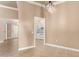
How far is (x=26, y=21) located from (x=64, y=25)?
44.8 inches

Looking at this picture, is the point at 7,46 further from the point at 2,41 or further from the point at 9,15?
the point at 9,15

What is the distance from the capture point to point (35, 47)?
10.5 feet

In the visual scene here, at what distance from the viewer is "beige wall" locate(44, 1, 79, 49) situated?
3.16m

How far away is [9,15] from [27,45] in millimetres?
1013

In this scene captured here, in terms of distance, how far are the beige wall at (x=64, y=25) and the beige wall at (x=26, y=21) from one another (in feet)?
1.28

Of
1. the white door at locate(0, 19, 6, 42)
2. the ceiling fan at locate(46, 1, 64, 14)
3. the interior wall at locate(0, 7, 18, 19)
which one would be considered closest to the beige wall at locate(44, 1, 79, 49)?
the ceiling fan at locate(46, 1, 64, 14)

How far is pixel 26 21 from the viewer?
3.19m

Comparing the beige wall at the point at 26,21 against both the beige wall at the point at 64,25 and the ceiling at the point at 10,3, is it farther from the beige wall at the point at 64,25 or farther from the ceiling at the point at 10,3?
the beige wall at the point at 64,25

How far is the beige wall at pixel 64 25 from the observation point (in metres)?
3.16

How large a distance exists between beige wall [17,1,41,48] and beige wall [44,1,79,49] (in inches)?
15.4

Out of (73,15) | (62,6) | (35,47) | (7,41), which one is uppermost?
(62,6)

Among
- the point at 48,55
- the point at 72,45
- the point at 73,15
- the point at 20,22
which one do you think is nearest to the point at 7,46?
the point at 20,22

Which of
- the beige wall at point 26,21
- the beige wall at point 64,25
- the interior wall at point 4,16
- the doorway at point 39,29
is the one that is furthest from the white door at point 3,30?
the beige wall at point 64,25

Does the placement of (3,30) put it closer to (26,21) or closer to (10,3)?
(26,21)
